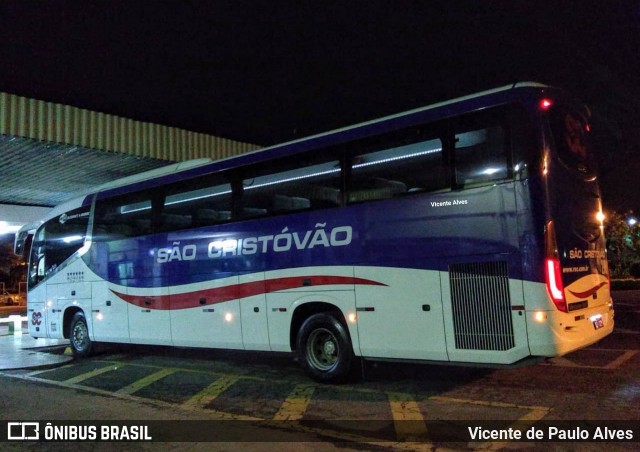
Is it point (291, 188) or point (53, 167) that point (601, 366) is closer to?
point (291, 188)

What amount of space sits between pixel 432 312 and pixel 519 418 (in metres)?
1.63

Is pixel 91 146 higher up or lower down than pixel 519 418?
higher up

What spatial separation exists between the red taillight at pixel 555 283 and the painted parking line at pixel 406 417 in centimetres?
202

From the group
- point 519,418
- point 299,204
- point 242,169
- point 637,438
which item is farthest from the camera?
point 242,169

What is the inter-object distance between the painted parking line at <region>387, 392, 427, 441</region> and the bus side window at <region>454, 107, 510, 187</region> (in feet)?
9.15

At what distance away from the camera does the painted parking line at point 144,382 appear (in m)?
8.39

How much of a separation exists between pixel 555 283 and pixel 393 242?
2.09m

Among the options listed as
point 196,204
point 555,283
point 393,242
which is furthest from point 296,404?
point 196,204

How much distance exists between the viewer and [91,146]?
13.3 metres

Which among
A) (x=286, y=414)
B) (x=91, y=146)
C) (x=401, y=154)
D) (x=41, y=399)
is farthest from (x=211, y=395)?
(x=91, y=146)

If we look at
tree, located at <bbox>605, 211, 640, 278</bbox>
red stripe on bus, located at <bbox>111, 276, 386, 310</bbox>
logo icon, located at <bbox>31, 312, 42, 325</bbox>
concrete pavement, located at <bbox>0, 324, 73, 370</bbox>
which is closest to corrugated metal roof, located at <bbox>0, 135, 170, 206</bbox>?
logo icon, located at <bbox>31, 312, 42, 325</bbox>

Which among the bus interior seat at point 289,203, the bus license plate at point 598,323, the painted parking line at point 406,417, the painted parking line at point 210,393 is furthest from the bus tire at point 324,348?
the bus license plate at point 598,323

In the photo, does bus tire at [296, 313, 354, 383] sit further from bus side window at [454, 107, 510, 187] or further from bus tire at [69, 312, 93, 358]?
bus tire at [69, 312, 93, 358]

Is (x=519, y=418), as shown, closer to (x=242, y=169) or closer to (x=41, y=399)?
(x=242, y=169)
